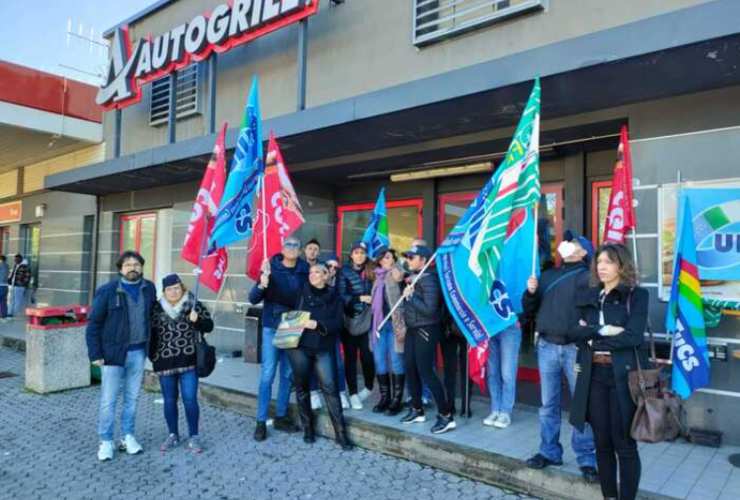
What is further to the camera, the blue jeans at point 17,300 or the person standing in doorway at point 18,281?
the blue jeans at point 17,300

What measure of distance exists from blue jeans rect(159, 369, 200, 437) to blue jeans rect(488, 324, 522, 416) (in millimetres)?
3010

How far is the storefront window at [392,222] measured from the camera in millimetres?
8273

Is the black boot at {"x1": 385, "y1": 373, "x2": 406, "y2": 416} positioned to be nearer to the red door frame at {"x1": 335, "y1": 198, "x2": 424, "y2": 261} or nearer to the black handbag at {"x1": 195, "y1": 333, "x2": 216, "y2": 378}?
the black handbag at {"x1": 195, "y1": 333, "x2": 216, "y2": 378}

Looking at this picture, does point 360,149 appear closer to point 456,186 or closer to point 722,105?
point 456,186

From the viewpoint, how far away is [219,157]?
18.3ft

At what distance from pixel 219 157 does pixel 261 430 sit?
2.89 m

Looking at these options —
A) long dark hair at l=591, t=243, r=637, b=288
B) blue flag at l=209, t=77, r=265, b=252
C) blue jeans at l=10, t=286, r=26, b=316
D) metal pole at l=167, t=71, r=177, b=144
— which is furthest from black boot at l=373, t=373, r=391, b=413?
blue jeans at l=10, t=286, r=26, b=316

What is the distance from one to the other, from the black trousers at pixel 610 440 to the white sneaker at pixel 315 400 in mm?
3150

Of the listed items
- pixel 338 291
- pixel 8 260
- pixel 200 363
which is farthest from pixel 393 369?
pixel 8 260

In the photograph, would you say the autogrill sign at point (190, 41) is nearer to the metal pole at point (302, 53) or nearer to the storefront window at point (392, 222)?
the metal pole at point (302, 53)

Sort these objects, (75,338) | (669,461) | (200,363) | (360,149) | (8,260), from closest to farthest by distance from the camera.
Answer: (669,461)
(200,363)
(360,149)
(75,338)
(8,260)

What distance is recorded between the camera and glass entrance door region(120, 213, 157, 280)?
11.7 metres

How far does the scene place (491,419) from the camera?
17.7ft

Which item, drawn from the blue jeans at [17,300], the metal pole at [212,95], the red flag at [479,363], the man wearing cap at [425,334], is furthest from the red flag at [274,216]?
the blue jeans at [17,300]
